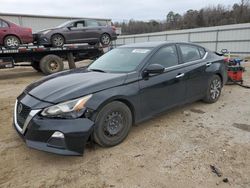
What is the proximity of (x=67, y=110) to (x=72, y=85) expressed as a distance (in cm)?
48

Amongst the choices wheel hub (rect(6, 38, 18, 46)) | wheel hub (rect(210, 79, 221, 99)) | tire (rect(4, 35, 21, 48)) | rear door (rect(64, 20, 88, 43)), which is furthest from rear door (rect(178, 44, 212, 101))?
wheel hub (rect(6, 38, 18, 46))

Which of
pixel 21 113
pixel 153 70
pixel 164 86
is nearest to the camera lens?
pixel 21 113

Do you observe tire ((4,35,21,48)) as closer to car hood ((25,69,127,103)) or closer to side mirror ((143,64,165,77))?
car hood ((25,69,127,103))

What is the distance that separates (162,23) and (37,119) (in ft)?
195

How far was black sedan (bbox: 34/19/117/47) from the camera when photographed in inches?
432

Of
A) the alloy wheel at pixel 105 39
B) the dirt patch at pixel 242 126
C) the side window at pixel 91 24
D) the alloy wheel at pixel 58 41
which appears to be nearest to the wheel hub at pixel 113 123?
the dirt patch at pixel 242 126

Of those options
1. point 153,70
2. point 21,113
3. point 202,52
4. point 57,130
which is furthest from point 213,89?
point 21,113

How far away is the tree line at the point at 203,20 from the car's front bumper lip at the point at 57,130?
41.2 metres

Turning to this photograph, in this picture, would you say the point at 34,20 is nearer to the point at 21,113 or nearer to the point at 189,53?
the point at 189,53

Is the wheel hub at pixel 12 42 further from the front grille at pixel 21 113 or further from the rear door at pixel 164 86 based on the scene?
the rear door at pixel 164 86

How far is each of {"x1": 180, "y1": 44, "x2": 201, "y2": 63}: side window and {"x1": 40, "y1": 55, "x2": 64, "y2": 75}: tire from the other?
740 centimetres

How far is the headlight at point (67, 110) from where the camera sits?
287cm

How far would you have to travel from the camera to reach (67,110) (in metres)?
2.89

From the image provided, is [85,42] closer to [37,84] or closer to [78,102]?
[37,84]
